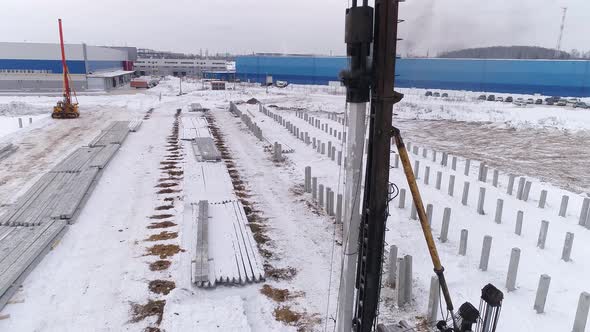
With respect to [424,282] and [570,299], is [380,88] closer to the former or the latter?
[424,282]

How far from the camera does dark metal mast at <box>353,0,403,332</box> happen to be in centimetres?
405

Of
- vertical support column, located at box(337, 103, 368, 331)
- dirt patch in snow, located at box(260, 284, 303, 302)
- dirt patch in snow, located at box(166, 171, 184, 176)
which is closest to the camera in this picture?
vertical support column, located at box(337, 103, 368, 331)

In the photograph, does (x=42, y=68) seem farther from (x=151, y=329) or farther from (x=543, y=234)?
(x=543, y=234)

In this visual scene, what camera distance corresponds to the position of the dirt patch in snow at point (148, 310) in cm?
648

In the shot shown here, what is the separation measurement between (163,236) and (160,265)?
4.65 ft

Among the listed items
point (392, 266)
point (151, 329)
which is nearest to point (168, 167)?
point (151, 329)

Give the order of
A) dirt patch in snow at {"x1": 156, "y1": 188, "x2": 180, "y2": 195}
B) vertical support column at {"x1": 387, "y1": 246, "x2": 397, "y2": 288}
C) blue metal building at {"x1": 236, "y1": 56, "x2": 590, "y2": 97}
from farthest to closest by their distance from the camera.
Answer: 1. blue metal building at {"x1": 236, "y1": 56, "x2": 590, "y2": 97}
2. dirt patch in snow at {"x1": 156, "y1": 188, "x2": 180, "y2": 195}
3. vertical support column at {"x1": 387, "y1": 246, "x2": 397, "y2": 288}

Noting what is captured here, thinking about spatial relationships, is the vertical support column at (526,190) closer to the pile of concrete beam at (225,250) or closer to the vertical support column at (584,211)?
the vertical support column at (584,211)

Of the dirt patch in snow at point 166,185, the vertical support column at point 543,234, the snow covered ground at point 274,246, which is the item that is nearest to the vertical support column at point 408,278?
the snow covered ground at point 274,246

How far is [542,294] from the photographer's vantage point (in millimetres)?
6371

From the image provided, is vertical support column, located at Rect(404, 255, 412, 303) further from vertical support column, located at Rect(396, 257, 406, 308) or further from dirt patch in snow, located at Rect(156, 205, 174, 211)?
dirt patch in snow, located at Rect(156, 205, 174, 211)

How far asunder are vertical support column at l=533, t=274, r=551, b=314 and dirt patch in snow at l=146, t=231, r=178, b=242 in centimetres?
733

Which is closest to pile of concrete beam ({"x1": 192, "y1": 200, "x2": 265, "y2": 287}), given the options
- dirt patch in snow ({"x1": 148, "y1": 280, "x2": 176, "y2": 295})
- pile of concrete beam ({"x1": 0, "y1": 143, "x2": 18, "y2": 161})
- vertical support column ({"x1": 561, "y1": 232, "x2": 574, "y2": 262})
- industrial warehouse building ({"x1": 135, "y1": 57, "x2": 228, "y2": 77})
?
dirt patch in snow ({"x1": 148, "y1": 280, "x2": 176, "y2": 295})

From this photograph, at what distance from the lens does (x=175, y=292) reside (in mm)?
6957
